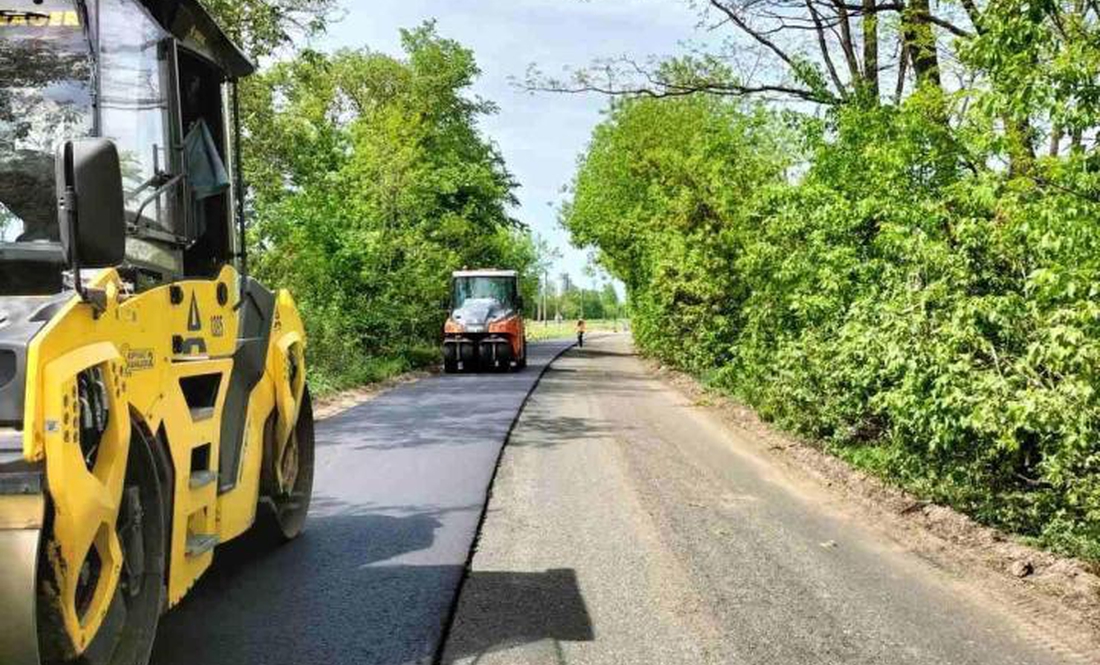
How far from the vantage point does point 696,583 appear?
544 centimetres

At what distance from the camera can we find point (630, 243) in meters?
36.6

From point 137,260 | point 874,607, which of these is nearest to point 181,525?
point 137,260

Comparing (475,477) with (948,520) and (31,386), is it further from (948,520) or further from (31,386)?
(31,386)

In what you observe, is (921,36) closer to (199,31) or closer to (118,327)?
(199,31)

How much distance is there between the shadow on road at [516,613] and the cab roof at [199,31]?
306cm

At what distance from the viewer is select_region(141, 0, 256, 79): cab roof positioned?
4.25 metres

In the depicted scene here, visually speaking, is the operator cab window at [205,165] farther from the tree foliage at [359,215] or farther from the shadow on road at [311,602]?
the tree foliage at [359,215]

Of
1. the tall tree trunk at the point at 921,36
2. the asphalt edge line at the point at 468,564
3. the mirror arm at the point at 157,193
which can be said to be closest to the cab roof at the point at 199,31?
the mirror arm at the point at 157,193

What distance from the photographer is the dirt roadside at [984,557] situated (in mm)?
4967

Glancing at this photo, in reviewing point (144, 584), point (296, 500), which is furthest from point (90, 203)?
point (296, 500)

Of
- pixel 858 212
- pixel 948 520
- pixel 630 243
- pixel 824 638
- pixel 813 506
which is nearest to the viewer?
pixel 824 638

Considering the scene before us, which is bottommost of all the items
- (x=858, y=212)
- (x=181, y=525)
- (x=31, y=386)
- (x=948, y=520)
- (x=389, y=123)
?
(x=948, y=520)

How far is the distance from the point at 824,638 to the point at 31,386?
3.54m

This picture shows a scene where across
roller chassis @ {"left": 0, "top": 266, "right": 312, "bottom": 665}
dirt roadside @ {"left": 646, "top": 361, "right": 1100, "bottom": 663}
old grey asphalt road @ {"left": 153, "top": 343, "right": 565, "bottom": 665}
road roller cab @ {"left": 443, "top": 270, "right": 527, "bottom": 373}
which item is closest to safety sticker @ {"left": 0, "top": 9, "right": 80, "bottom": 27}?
roller chassis @ {"left": 0, "top": 266, "right": 312, "bottom": 665}
